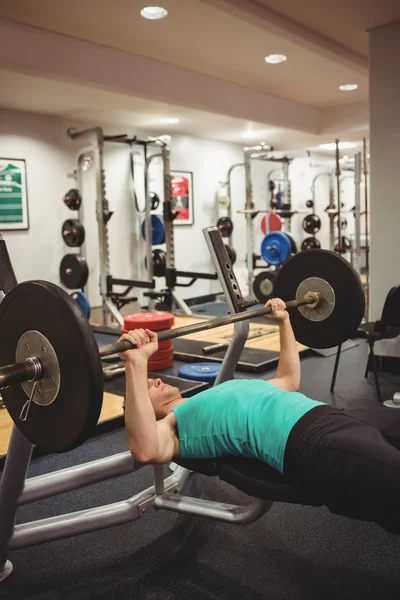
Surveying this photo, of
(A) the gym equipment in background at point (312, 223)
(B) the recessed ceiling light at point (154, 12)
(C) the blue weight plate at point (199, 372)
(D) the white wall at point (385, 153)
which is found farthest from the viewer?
(A) the gym equipment in background at point (312, 223)

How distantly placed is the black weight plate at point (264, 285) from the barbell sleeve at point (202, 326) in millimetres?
3760

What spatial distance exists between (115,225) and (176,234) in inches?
37.2

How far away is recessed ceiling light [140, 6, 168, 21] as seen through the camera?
3469 millimetres

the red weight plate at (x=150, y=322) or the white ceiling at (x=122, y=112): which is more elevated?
the white ceiling at (x=122, y=112)

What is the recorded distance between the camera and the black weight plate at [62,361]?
126 centimetres

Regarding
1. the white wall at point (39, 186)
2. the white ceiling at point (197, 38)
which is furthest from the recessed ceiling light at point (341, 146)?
the white wall at point (39, 186)

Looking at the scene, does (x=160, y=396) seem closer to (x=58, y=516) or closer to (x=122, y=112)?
(x=58, y=516)

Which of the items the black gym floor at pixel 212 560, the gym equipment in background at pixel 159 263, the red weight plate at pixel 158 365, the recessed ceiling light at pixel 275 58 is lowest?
the black gym floor at pixel 212 560

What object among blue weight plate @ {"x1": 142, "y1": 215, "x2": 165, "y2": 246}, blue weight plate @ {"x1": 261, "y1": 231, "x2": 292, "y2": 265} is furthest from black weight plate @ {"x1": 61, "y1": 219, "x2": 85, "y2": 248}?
blue weight plate @ {"x1": 261, "y1": 231, "x2": 292, "y2": 265}

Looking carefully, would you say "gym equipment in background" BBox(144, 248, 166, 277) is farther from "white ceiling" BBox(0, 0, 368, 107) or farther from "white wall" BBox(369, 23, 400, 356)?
"white wall" BBox(369, 23, 400, 356)

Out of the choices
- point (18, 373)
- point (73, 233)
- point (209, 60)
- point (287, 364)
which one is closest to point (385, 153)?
point (209, 60)

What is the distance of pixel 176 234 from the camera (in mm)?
7117

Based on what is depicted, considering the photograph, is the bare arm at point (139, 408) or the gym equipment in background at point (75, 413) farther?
the bare arm at point (139, 408)

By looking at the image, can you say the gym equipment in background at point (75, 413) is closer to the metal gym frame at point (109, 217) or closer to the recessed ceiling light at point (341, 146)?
the metal gym frame at point (109, 217)
